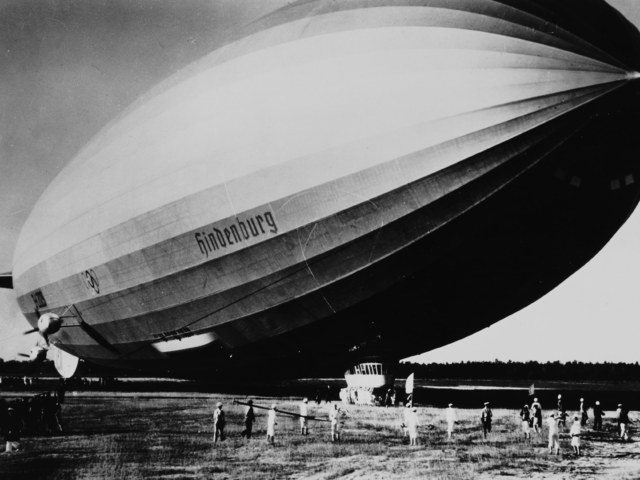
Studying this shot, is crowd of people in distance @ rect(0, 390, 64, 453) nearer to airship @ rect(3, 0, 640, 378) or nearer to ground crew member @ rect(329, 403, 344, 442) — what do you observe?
airship @ rect(3, 0, 640, 378)

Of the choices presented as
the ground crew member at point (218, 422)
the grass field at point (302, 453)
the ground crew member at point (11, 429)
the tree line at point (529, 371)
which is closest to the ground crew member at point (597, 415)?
the grass field at point (302, 453)

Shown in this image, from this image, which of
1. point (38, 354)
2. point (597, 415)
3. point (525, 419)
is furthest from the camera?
point (597, 415)

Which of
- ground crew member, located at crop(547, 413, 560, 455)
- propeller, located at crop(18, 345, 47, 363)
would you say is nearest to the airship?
propeller, located at crop(18, 345, 47, 363)

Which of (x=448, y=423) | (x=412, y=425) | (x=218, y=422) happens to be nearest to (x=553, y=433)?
(x=448, y=423)

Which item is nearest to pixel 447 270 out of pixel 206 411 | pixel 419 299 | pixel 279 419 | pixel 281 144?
pixel 419 299

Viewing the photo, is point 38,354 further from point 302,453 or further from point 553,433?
point 553,433

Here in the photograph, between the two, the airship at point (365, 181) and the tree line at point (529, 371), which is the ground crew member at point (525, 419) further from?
the tree line at point (529, 371)

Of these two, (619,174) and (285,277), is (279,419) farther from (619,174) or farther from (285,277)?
(619,174)
